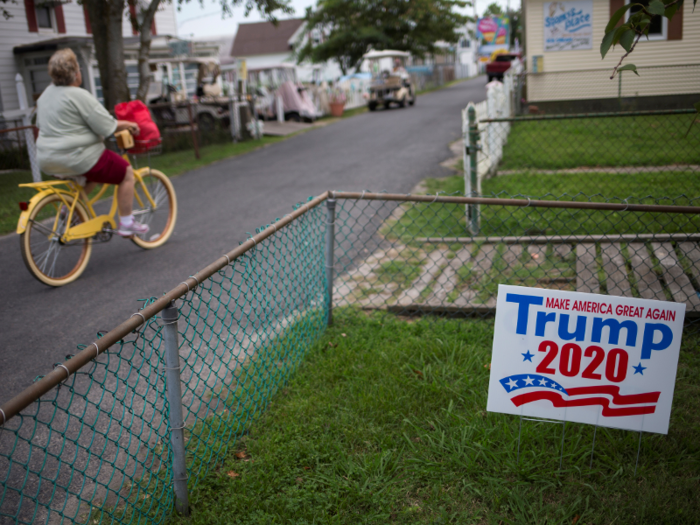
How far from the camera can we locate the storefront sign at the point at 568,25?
16.0 m

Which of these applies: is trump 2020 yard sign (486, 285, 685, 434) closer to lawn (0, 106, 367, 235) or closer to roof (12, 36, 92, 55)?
lawn (0, 106, 367, 235)

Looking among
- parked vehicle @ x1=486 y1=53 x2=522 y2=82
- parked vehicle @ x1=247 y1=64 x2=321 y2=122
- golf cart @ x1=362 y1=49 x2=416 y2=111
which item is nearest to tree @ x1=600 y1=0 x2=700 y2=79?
parked vehicle @ x1=247 y1=64 x2=321 y2=122

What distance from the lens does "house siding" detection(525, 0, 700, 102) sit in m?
13.4

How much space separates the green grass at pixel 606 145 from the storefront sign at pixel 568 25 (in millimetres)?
4156

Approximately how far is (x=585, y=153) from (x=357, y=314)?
24.2 feet

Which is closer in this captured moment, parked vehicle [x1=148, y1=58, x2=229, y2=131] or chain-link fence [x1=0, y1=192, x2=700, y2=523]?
chain-link fence [x1=0, y1=192, x2=700, y2=523]

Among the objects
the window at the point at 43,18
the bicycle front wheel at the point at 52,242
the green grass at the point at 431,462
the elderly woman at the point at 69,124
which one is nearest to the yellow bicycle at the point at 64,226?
the bicycle front wheel at the point at 52,242

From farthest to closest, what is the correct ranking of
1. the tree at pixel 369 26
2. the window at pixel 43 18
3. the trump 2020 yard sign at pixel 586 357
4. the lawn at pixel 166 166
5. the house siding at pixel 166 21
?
the tree at pixel 369 26, the house siding at pixel 166 21, the window at pixel 43 18, the lawn at pixel 166 166, the trump 2020 yard sign at pixel 586 357

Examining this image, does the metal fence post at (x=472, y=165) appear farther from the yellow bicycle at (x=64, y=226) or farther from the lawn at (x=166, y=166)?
the lawn at (x=166, y=166)

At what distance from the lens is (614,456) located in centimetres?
279

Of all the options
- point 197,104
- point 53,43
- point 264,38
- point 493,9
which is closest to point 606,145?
point 197,104

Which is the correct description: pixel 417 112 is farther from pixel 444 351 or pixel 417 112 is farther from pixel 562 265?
pixel 444 351

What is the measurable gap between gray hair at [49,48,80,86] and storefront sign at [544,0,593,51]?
14699 mm

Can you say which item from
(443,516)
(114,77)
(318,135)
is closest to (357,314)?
(443,516)
